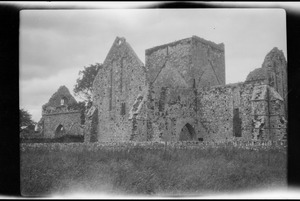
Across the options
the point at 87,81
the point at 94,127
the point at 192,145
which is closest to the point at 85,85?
the point at 87,81

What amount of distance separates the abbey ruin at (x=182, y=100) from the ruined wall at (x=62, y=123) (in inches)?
376

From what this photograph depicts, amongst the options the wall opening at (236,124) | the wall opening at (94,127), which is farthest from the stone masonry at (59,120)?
the wall opening at (236,124)

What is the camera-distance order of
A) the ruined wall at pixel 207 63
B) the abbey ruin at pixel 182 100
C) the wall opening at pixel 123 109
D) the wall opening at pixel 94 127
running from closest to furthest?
the abbey ruin at pixel 182 100 < the wall opening at pixel 123 109 < the wall opening at pixel 94 127 < the ruined wall at pixel 207 63

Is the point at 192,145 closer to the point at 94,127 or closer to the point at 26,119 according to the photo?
the point at 94,127

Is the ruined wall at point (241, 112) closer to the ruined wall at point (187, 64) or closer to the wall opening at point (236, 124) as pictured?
the wall opening at point (236, 124)

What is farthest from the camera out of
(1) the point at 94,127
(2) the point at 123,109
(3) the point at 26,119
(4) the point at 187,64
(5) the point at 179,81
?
(3) the point at 26,119

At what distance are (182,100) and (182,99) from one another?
0.27 feet

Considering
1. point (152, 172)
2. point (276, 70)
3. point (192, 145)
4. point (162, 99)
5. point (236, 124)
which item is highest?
point (276, 70)

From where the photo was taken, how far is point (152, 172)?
39.7 feet

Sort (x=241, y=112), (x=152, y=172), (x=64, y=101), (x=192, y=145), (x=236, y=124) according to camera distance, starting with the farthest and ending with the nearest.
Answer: (x=64, y=101) < (x=236, y=124) < (x=241, y=112) < (x=192, y=145) < (x=152, y=172)

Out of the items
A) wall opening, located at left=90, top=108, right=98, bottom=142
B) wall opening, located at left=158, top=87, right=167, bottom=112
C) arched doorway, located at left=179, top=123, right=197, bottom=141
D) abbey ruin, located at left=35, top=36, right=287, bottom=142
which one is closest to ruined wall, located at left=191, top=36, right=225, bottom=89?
abbey ruin, located at left=35, top=36, right=287, bottom=142

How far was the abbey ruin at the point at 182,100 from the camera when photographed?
72.7 ft

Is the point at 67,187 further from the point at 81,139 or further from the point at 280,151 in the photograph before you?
the point at 81,139
